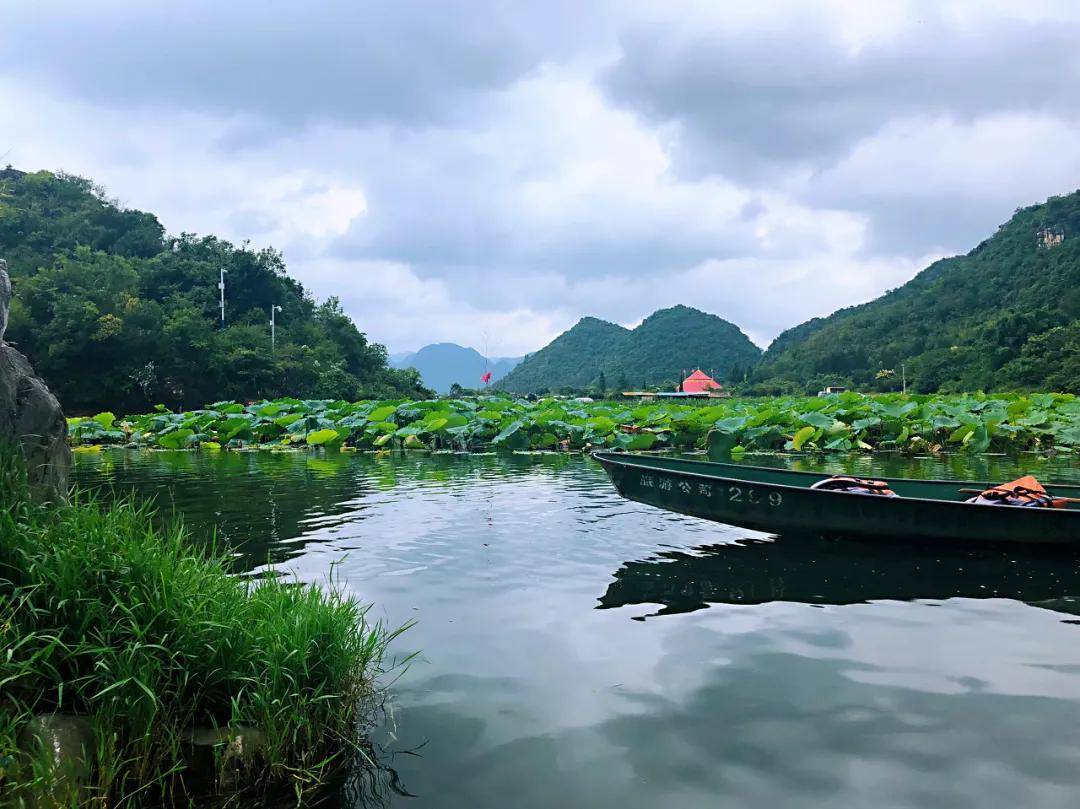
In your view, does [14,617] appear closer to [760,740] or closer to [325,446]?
[760,740]

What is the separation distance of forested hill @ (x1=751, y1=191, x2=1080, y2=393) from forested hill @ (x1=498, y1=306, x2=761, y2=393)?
46.7 ft

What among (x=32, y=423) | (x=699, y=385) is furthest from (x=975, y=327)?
(x=32, y=423)

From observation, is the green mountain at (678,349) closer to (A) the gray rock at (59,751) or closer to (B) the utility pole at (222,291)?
(B) the utility pole at (222,291)

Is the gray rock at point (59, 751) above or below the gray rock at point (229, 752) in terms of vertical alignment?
above

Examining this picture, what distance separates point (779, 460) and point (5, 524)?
11.5 m

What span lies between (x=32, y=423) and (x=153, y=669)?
5.38 feet

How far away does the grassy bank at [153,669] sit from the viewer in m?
2.35

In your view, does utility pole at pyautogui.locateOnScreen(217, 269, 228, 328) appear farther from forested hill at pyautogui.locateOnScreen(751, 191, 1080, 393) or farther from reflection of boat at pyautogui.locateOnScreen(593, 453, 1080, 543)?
reflection of boat at pyautogui.locateOnScreen(593, 453, 1080, 543)

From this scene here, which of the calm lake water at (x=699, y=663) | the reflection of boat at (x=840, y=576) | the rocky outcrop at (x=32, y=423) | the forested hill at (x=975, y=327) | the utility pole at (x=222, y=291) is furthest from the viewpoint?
the utility pole at (x=222, y=291)

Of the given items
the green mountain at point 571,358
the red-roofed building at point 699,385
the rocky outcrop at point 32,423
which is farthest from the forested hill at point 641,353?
the rocky outcrop at point 32,423

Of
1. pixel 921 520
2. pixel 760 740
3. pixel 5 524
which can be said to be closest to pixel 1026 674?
pixel 760 740

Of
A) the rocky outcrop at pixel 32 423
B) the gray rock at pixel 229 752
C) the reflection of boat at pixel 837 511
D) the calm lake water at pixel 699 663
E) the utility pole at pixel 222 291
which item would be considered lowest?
the calm lake water at pixel 699 663

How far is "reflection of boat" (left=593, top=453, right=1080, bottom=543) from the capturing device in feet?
17.0

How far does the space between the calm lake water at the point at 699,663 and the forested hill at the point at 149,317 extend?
2396 centimetres
